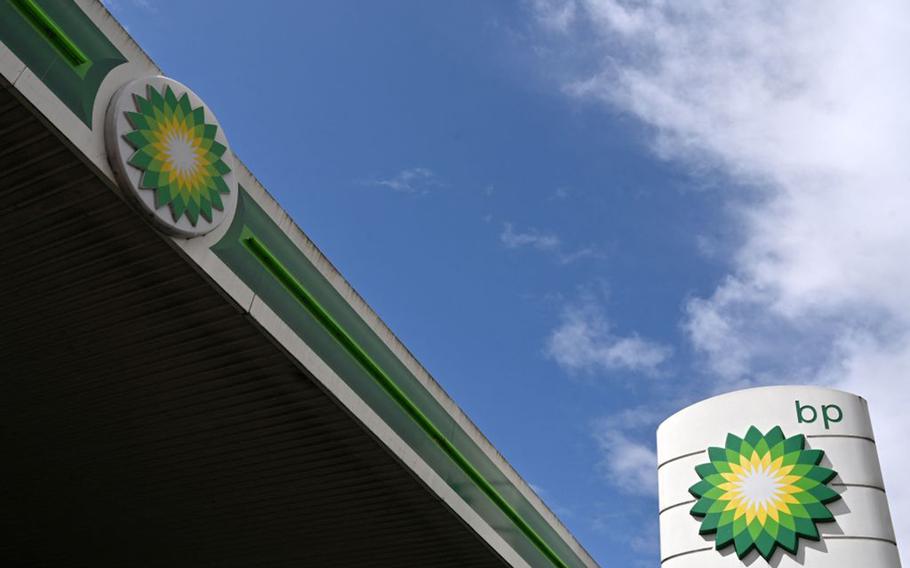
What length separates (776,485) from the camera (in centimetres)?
2495

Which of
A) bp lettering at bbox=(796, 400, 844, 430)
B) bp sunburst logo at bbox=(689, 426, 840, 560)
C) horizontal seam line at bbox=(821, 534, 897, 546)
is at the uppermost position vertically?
bp lettering at bbox=(796, 400, 844, 430)

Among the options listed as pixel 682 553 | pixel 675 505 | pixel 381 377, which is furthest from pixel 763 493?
pixel 381 377

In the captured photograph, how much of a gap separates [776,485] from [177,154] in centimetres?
1920

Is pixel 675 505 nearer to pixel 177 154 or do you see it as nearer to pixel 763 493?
pixel 763 493

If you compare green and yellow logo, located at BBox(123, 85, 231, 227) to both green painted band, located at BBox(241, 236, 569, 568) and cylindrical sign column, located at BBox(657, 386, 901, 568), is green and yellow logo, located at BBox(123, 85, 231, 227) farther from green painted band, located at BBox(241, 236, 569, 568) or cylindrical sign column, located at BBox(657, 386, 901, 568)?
cylindrical sign column, located at BBox(657, 386, 901, 568)

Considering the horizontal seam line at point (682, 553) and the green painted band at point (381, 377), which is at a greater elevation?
the horizontal seam line at point (682, 553)

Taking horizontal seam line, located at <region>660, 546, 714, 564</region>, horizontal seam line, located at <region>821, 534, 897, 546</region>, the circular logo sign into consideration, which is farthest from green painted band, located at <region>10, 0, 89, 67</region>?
horizontal seam line, located at <region>821, 534, 897, 546</region>

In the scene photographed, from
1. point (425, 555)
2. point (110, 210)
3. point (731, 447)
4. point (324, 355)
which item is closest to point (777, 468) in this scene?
point (731, 447)

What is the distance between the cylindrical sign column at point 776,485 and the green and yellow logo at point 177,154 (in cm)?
1819

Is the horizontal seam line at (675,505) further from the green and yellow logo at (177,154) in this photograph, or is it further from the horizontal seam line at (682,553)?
the green and yellow logo at (177,154)

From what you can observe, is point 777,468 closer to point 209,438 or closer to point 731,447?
point 731,447

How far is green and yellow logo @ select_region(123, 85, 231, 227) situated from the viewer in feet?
35.8

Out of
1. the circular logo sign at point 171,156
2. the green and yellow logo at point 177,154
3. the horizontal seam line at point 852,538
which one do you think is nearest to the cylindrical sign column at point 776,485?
the horizontal seam line at point 852,538

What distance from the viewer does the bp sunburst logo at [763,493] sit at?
24188 mm
